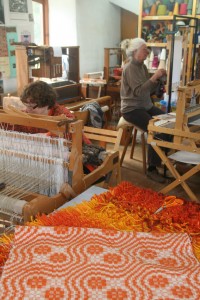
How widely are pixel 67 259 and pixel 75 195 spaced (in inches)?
25.3

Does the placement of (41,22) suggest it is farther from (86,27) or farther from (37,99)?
(37,99)

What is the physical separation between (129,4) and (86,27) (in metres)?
0.82

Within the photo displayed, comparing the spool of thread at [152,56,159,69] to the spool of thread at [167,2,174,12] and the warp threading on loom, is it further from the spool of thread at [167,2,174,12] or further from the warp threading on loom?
the warp threading on loom

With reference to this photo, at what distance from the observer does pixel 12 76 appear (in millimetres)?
3863

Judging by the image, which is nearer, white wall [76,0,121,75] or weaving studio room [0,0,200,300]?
weaving studio room [0,0,200,300]

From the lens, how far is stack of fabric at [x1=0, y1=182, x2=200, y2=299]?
108cm

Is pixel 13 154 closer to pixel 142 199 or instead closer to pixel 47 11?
pixel 142 199

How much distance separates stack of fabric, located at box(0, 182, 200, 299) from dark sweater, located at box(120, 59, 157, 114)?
178 cm

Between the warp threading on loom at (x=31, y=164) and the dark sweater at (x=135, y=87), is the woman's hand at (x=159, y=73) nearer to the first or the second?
the dark sweater at (x=135, y=87)

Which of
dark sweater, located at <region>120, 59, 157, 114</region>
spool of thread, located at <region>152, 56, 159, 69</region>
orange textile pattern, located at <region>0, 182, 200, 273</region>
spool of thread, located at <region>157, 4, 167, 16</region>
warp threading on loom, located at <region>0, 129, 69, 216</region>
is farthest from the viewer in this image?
spool of thread, located at <region>152, 56, 159, 69</region>

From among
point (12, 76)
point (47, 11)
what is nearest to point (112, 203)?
point (12, 76)

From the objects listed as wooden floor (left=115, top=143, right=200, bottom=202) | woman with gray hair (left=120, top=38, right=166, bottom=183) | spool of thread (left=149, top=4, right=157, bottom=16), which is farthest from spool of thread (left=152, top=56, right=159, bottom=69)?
wooden floor (left=115, top=143, right=200, bottom=202)

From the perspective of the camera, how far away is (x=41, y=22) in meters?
4.68

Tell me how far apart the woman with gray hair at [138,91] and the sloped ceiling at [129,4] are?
2.10 m
